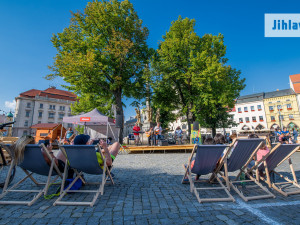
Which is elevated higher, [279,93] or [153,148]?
[279,93]

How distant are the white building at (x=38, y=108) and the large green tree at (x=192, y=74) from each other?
161 ft

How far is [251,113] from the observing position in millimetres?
49688

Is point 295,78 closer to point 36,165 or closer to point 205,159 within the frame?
point 205,159

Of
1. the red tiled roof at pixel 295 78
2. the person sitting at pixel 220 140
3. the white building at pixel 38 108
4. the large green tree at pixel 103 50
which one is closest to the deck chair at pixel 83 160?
the person sitting at pixel 220 140

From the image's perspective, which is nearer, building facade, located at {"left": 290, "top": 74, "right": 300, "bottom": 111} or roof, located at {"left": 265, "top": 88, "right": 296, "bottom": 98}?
building facade, located at {"left": 290, "top": 74, "right": 300, "bottom": 111}

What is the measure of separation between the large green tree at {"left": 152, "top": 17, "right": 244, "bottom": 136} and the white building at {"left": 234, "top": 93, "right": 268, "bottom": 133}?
3719cm

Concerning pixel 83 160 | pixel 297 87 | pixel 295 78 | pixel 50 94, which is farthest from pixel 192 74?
pixel 50 94

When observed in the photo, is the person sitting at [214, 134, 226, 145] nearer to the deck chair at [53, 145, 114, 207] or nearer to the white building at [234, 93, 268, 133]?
the deck chair at [53, 145, 114, 207]

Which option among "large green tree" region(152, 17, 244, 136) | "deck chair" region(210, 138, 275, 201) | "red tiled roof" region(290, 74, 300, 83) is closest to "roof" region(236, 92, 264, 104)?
"red tiled roof" region(290, 74, 300, 83)

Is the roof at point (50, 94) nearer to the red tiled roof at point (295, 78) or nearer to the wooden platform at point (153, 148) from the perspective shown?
the wooden platform at point (153, 148)

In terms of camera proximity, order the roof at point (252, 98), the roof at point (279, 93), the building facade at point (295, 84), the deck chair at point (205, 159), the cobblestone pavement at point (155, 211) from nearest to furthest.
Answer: the cobblestone pavement at point (155, 211) < the deck chair at point (205, 159) < the building facade at point (295, 84) < the roof at point (279, 93) < the roof at point (252, 98)

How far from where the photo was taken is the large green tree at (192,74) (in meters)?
14.6

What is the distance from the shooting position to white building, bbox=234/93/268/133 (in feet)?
156

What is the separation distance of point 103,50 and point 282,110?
1985 inches
